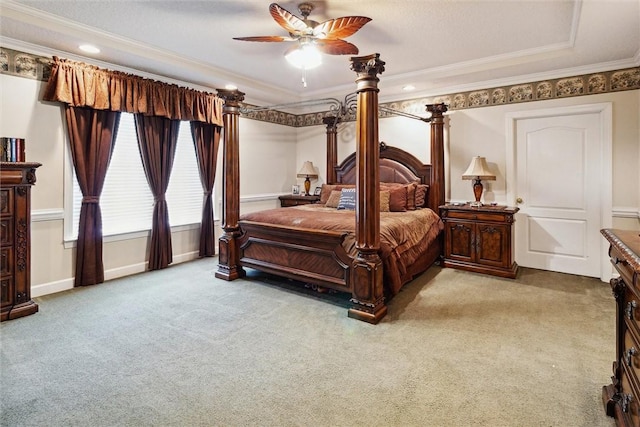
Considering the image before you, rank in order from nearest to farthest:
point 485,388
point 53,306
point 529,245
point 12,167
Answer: point 485,388 → point 12,167 → point 53,306 → point 529,245

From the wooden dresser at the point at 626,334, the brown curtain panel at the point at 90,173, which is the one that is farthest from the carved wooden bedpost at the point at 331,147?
the wooden dresser at the point at 626,334

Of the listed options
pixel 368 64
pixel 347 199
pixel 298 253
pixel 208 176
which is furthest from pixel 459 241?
pixel 208 176

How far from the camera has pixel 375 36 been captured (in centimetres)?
344

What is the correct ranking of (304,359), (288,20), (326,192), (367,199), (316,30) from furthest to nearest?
(326,192)
(367,199)
(316,30)
(288,20)
(304,359)

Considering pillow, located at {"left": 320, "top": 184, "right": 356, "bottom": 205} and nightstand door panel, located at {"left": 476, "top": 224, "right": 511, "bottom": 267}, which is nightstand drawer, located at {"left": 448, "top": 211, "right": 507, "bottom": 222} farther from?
pillow, located at {"left": 320, "top": 184, "right": 356, "bottom": 205}

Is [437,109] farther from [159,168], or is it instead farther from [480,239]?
[159,168]

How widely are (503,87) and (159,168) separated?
466cm

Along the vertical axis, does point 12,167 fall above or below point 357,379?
above

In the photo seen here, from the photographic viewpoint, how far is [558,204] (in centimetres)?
432

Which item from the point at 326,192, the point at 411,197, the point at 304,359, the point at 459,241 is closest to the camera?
the point at 304,359

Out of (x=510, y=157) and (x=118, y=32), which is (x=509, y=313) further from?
(x=118, y=32)

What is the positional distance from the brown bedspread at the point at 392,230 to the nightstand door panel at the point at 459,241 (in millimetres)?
239

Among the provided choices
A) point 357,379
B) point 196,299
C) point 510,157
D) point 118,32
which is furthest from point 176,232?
point 510,157

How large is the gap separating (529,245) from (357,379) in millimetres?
3598
